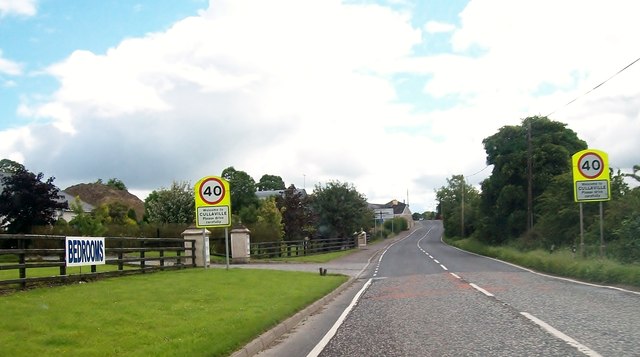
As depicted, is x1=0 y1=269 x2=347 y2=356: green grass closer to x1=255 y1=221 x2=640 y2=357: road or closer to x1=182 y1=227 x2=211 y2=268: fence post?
x1=255 y1=221 x2=640 y2=357: road

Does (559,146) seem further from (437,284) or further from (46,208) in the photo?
(46,208)

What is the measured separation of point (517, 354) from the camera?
762 cm

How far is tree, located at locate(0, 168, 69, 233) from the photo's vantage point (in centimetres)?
4000

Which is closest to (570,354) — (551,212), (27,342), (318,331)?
(318,331)

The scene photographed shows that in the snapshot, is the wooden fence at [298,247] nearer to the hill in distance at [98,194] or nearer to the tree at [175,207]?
the tree at [175,207]

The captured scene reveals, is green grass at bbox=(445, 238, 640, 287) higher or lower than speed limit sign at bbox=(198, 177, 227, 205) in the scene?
lower

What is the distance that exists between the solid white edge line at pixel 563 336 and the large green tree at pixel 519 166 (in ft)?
116

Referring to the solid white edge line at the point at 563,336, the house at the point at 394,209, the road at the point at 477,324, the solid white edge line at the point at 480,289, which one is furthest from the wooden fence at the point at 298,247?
the house at the point at 394,209

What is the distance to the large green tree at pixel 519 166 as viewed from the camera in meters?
45.7

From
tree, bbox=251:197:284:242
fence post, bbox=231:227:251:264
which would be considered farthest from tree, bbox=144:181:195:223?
fence post, bbox=231:227:251:264

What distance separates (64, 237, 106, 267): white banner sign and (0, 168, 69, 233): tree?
1066 inches

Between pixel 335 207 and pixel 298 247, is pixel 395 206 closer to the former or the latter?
pixel 335 207

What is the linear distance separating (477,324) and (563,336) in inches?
68.5

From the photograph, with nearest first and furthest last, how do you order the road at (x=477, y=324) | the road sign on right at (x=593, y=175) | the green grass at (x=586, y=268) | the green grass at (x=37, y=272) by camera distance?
A: the road at (x=477, y=324)
the green grass at (x=37, y=272)
the green grass at (x=586, y=268)
the road sign on right at (x=593, y=175)
